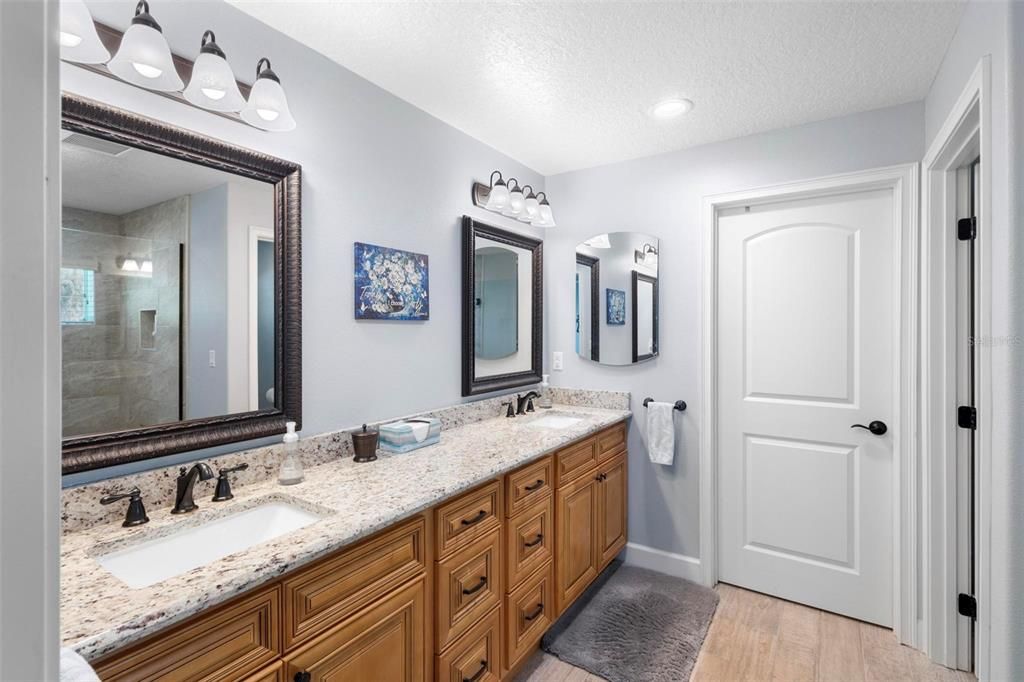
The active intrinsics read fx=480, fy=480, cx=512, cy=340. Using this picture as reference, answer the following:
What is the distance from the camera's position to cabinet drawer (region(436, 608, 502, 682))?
4.91 ft

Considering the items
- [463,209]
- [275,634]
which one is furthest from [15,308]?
[463,209]

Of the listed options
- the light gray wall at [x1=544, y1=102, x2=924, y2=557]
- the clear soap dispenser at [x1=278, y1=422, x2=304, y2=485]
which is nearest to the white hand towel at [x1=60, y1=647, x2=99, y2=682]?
the clear soap dispenser at [x1=278, y1=422, x2=304, y2=485]

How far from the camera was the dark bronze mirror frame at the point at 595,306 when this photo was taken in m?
3.00

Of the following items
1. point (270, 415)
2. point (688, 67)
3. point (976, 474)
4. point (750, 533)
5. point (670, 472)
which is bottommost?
point (750, 533)

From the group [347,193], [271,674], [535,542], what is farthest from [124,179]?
[535,542]

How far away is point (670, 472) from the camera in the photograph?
9.14ft

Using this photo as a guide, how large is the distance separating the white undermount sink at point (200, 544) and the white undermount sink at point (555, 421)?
1.38 meters

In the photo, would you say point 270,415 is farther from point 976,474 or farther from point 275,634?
point 976,474

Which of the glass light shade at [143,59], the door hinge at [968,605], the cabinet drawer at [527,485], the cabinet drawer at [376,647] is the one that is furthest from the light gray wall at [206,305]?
the door hinge at [968,605]

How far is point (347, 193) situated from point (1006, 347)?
206cm

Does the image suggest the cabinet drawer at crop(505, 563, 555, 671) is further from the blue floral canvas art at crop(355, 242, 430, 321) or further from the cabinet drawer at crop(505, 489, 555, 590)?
the blue floral canvas art at crop(355, 242, 430, 321)

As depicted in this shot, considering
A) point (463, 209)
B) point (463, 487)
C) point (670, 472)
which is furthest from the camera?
point (670, 472)

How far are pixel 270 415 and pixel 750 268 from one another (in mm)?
2441

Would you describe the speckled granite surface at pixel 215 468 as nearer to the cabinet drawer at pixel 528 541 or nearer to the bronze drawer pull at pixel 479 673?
the cabinet drawer at pixel 528 541
